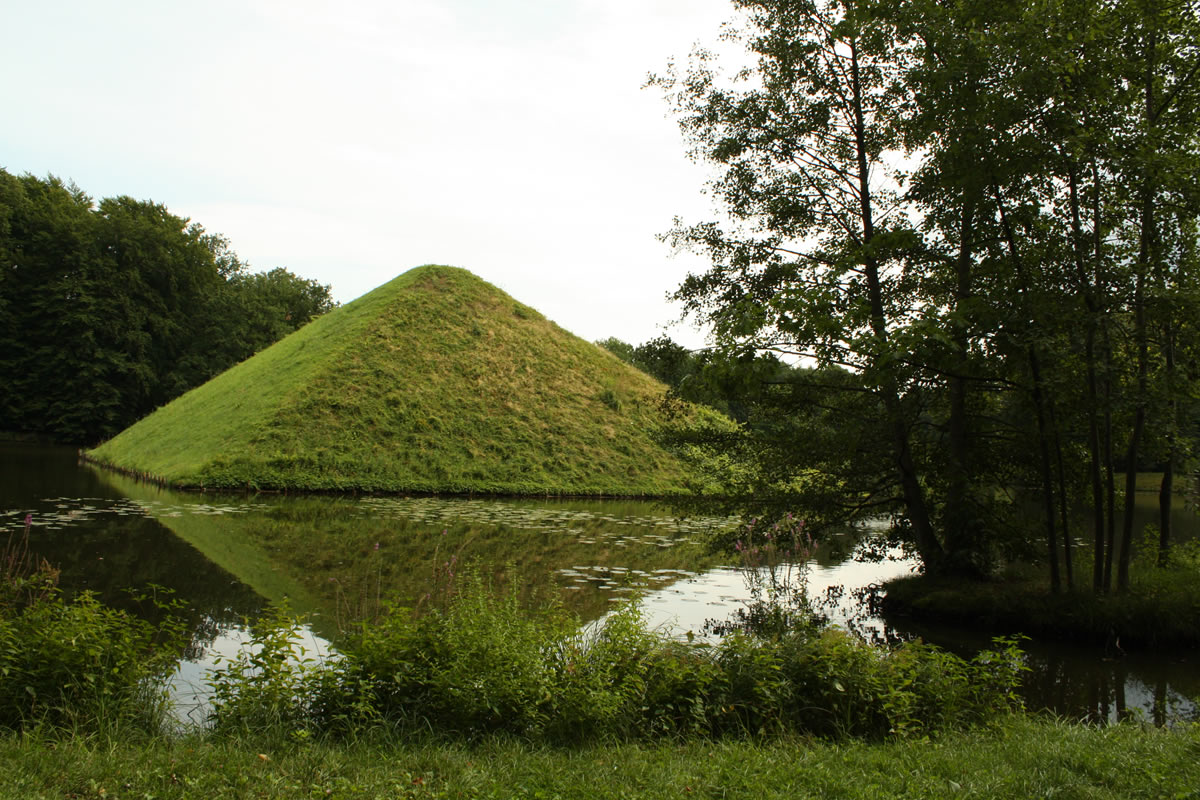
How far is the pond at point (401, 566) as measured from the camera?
9.32m

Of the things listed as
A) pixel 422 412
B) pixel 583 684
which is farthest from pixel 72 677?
pixel 422 412

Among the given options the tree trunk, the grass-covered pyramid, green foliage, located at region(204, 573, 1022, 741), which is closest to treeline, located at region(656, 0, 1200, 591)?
the tree trunk

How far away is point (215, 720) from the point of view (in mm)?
5660

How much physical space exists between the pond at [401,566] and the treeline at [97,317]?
120 feet

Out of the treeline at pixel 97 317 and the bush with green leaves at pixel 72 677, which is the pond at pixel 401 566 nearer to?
the bush with green leaves at pixel 72 677

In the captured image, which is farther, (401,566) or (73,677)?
(401,566)

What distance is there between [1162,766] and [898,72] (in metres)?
11.7

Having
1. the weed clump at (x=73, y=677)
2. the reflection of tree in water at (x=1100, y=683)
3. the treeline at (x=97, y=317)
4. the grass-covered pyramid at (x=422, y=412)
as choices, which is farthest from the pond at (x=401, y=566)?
the treeline at (x=97, y=317)

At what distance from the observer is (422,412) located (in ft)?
118

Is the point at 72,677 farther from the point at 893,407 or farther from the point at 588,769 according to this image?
the point at 893,407

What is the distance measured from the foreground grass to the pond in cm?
141

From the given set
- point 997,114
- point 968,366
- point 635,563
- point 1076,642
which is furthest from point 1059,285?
point 635,563

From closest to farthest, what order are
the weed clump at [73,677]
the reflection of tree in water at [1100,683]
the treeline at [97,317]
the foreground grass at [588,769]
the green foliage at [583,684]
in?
the foreground grass at [588,769], the weed clump at [73,677], the green foliage at [583,684], the reflection of tree in water at [1100,683], the treeline at [97,317]

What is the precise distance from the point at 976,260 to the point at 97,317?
6209 centimetres
